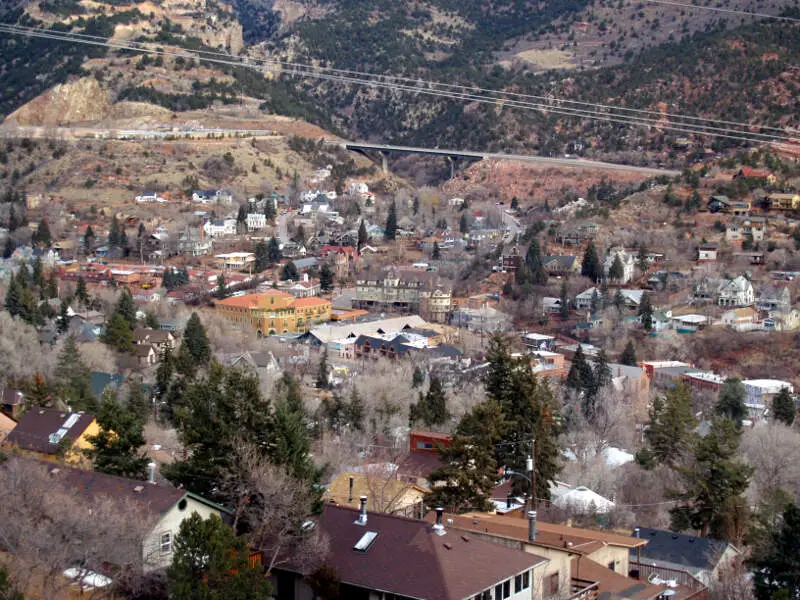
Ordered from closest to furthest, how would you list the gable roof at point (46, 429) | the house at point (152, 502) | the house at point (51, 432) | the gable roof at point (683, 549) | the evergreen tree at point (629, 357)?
the house at point (152, 502)
the gable roof at point (683, 549)
the house at point (51, 432)
the gable roof at point (46, 429)
the evergreen tree at point (629, 357)

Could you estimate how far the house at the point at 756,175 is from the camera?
8181 centimetres

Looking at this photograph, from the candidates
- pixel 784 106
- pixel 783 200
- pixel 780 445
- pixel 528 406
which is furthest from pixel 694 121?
pixel 528 406

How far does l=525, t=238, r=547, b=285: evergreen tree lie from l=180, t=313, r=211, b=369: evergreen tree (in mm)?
22047

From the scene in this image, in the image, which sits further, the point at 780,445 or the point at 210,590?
the point at 780,445

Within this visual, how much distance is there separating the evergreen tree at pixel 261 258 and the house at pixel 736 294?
26656mm

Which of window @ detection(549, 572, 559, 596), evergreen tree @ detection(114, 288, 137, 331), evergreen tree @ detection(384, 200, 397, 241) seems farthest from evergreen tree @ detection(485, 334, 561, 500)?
evergreen tree @ detection(384, 200, 397, 241)

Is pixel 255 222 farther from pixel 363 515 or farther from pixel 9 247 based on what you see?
pixel 363 515

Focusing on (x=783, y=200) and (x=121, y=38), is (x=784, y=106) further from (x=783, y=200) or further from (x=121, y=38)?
(x=121, y=38)

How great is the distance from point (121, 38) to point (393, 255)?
44.8m

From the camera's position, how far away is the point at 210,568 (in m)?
18.1

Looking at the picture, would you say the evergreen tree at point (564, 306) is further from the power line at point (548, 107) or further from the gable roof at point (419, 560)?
the gable roof at point (419, 560)

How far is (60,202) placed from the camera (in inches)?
3561

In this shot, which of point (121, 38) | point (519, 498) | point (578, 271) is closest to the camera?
point (519, 498)

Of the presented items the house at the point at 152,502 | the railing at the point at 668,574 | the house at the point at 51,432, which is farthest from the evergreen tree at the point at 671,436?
the house at the point at 152,502
